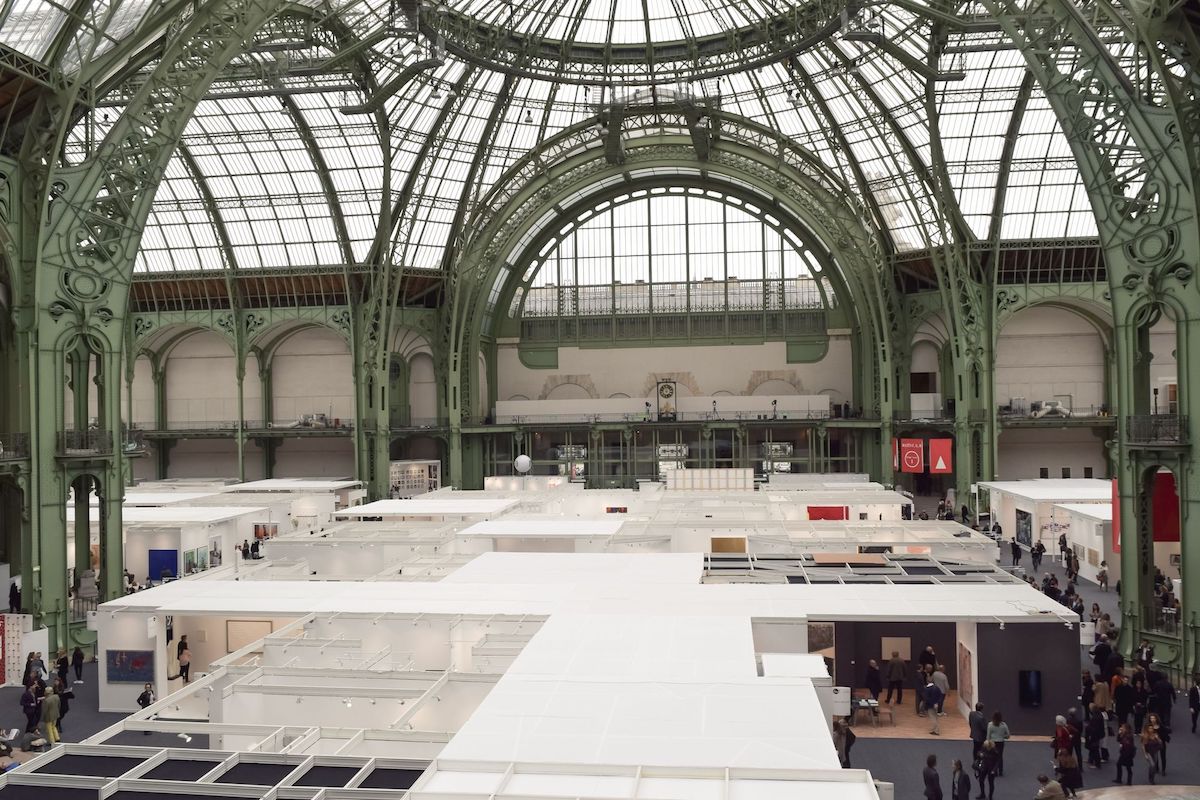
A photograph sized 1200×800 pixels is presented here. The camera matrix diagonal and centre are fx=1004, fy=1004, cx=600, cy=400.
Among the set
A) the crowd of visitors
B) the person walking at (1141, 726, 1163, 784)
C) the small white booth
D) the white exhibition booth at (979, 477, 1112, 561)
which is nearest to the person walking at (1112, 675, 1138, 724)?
the crowd of visitors

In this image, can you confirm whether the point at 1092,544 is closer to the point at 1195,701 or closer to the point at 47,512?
the point at 1195,701

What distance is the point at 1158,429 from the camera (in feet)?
81.8

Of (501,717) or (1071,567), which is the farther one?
(1071,567)

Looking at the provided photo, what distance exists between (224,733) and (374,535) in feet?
63.7

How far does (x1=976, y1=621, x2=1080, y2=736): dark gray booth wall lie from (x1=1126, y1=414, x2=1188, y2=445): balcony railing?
22.6 feet

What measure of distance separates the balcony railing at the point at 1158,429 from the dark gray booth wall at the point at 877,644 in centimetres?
695

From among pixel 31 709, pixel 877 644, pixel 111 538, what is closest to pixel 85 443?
pixel 111 538

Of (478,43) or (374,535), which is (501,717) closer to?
(374,535)

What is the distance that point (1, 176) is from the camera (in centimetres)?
2778

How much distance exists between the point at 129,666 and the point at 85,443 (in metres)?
9.17

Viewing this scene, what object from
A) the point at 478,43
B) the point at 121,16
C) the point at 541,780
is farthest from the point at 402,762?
the point at 478,43

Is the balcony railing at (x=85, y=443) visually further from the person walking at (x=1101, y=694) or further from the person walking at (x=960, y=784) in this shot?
the person walking at (x=1101, y=694)

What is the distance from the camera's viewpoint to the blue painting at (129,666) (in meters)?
23.4

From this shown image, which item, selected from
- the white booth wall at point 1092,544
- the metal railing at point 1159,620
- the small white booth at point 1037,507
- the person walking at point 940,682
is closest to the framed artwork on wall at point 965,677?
the person walking at point 940,682
